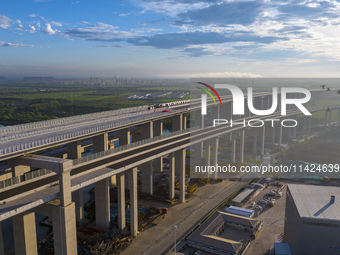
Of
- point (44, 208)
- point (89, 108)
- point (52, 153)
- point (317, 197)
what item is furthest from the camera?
point (89, 108)

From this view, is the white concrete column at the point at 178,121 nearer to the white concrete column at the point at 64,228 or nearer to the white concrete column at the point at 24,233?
the white concrete column at the point at 64,228

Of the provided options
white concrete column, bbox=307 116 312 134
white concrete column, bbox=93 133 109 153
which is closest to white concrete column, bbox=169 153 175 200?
white concrete column, bbox=93 133 109 153

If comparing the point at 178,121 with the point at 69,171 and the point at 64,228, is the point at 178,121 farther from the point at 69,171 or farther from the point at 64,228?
the point at 64,228

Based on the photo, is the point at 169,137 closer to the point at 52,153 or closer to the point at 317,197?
the point at 52,153

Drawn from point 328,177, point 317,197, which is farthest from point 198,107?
→ point 317,197

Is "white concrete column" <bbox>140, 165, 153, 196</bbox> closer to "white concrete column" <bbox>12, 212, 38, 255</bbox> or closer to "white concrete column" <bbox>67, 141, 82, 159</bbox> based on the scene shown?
"white concrete column" <bbox>67, 141, 82, 159</bbox>

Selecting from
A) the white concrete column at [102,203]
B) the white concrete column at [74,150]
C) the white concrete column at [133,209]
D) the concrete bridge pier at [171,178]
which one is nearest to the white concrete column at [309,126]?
the concrete bridge pier at [171,178]
